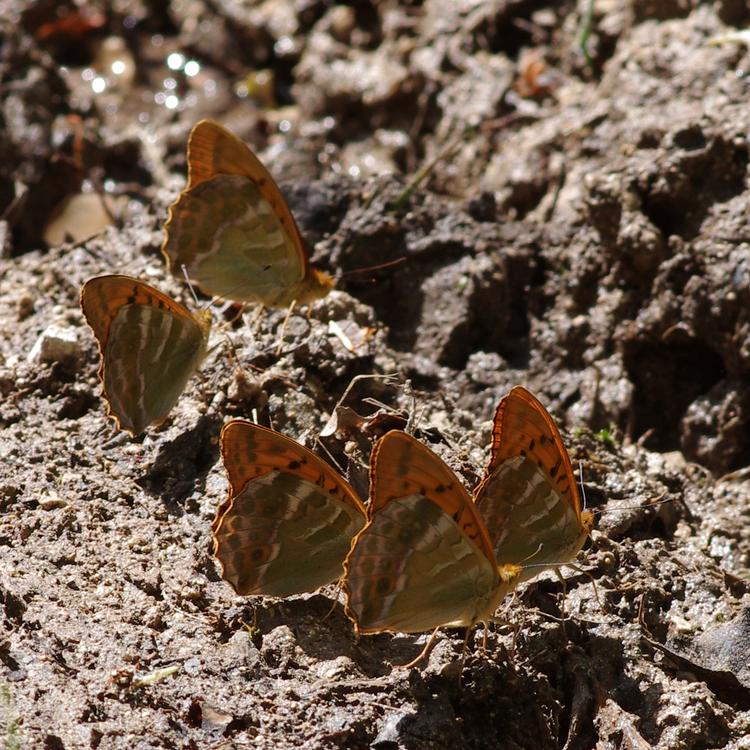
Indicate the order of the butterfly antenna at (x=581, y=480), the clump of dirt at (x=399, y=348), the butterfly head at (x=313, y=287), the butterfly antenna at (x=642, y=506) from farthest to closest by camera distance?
1. the butterfly head at (x=313, y=287)
2. the butterfly antenna at (x=581, y=480)
3. the butterfly antenna at (x=642, y=506)
4. the clump of dirt at (x=399, y=348)

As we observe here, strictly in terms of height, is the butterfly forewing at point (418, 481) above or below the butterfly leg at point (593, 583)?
above

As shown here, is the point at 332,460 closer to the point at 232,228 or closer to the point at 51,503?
the point at 51,503

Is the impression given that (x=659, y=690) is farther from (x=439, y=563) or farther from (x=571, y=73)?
(x=571, y=73)

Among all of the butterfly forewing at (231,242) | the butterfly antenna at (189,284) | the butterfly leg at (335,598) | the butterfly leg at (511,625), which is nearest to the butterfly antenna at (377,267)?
the butterfly forewing at (231,242)

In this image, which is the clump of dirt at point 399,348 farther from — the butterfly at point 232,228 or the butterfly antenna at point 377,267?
the butterfly at point 232,228

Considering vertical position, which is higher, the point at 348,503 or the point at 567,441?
the point at 348,503

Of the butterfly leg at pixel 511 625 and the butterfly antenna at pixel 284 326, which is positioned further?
the butterfly antenna at pixel 284 326

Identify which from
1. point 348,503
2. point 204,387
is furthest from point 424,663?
point 204,387
